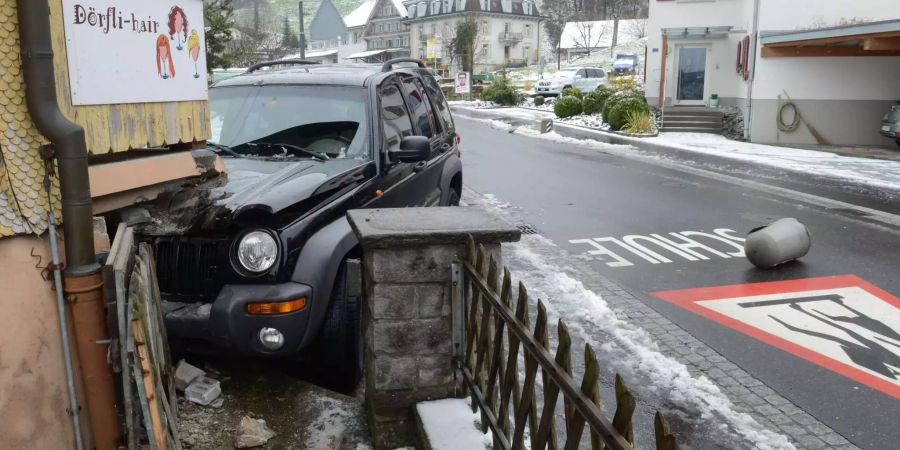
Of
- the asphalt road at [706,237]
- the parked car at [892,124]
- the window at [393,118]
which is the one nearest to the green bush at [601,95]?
the parked car at [892,124]

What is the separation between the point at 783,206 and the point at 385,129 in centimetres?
772

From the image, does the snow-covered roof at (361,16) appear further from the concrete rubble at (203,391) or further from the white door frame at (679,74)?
the concrete rubble at (203,391)

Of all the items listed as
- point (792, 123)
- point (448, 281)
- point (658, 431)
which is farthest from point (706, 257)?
point (792, 123)

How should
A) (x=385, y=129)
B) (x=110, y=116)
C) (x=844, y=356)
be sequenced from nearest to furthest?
(x=110, y=116), (x=844, y=356), (x=385, y=129)

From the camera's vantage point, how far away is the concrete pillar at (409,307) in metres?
3.37

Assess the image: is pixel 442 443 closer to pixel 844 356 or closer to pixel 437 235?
pixel 437 235

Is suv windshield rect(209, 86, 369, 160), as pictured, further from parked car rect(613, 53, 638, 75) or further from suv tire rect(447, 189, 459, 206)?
parked car rect(613, 53, 638, 75)

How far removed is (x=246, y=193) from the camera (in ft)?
13.6

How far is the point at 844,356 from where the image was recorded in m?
5.09

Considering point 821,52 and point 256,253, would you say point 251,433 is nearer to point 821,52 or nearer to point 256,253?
point 256,253

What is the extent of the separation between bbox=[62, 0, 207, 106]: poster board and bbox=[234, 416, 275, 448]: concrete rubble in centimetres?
167

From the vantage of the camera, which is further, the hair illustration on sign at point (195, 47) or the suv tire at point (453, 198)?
the suv tire at point (453, 198)

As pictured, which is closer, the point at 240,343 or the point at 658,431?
the point at 658,431

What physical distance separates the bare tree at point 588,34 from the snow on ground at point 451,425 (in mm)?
81716
